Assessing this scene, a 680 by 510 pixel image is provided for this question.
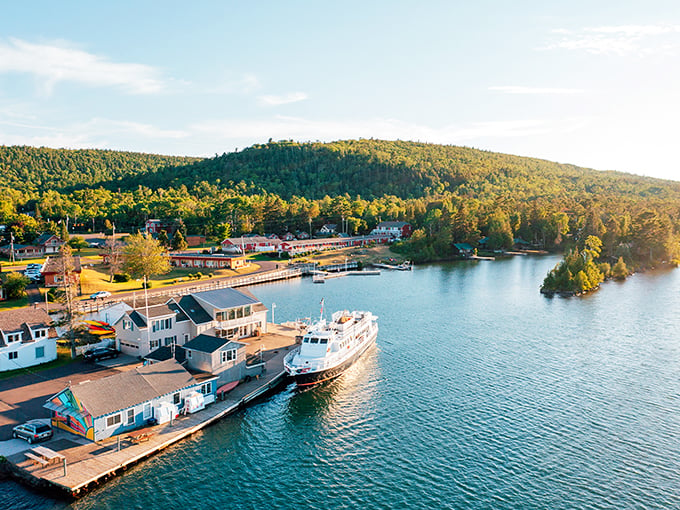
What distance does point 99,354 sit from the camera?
46.9 meters

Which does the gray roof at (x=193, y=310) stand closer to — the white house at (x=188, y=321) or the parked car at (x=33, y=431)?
the white house at (x=188, y=321)

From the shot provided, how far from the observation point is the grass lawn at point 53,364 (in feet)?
142

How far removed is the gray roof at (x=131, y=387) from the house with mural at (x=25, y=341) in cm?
1501

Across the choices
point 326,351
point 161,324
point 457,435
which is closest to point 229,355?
point 326,351

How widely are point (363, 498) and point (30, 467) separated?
2020 cm

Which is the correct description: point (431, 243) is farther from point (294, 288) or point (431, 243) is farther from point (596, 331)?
point (596, 331)

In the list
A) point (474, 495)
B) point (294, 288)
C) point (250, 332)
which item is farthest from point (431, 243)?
point (474, 495)

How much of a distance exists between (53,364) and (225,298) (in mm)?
17761

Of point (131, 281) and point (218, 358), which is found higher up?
point (131, 281)

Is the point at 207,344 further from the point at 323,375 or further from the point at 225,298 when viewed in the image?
the point at 225,298

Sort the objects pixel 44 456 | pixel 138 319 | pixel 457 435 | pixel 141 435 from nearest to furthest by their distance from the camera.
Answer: pixel 44 456
pixel 141 435
pixel 457 435
pixel 138 319

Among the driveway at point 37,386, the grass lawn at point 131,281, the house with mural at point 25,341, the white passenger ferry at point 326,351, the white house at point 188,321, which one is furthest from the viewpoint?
the grass lawn at point 131,281

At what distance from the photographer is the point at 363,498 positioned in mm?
28859

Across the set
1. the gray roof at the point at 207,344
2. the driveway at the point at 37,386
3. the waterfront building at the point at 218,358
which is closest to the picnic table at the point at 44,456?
the driveway at the point at 37,386
